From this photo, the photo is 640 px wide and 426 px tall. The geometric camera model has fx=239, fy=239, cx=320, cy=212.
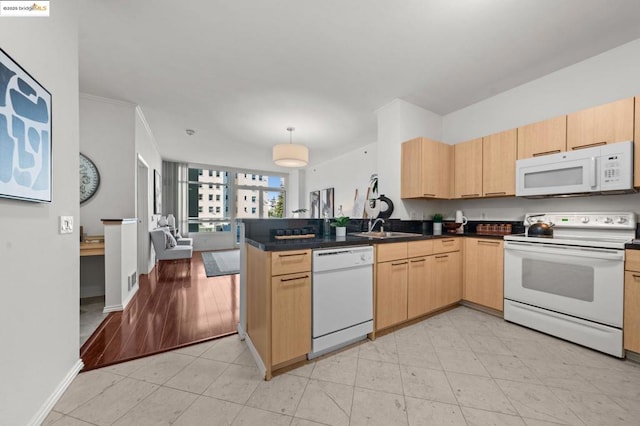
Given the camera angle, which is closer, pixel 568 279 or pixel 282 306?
pixel 282 306

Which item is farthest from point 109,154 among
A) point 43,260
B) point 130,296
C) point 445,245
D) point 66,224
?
point 445,245

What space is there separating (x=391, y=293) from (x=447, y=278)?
0.89 metres

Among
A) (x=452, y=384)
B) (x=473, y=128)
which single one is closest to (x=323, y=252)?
(x=452, y=384)

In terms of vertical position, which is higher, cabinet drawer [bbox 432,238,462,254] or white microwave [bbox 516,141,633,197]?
white microwave [bbox 516,141,633,197]

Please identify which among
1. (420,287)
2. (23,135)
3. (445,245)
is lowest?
(420,287)

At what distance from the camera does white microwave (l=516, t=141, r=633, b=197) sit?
1.89 meters

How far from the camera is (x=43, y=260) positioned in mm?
1321

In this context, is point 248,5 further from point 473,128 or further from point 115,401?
point 473,128

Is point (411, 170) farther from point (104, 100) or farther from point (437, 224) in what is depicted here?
point (104, 100)

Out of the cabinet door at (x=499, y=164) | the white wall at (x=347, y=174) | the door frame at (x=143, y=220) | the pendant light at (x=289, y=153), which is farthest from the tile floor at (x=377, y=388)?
the white wall at (x=347, y=174)

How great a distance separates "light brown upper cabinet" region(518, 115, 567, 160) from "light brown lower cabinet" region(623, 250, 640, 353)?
1.07 metres

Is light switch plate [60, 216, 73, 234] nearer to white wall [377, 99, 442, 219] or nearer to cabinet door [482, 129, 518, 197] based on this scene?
white wall [377, 99, 442, 219]

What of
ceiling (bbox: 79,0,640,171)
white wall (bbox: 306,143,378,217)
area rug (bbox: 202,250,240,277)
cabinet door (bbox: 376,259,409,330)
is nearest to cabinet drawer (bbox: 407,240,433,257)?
cabinet door (bbox: 376,259,409,330)

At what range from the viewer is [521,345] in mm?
2033
